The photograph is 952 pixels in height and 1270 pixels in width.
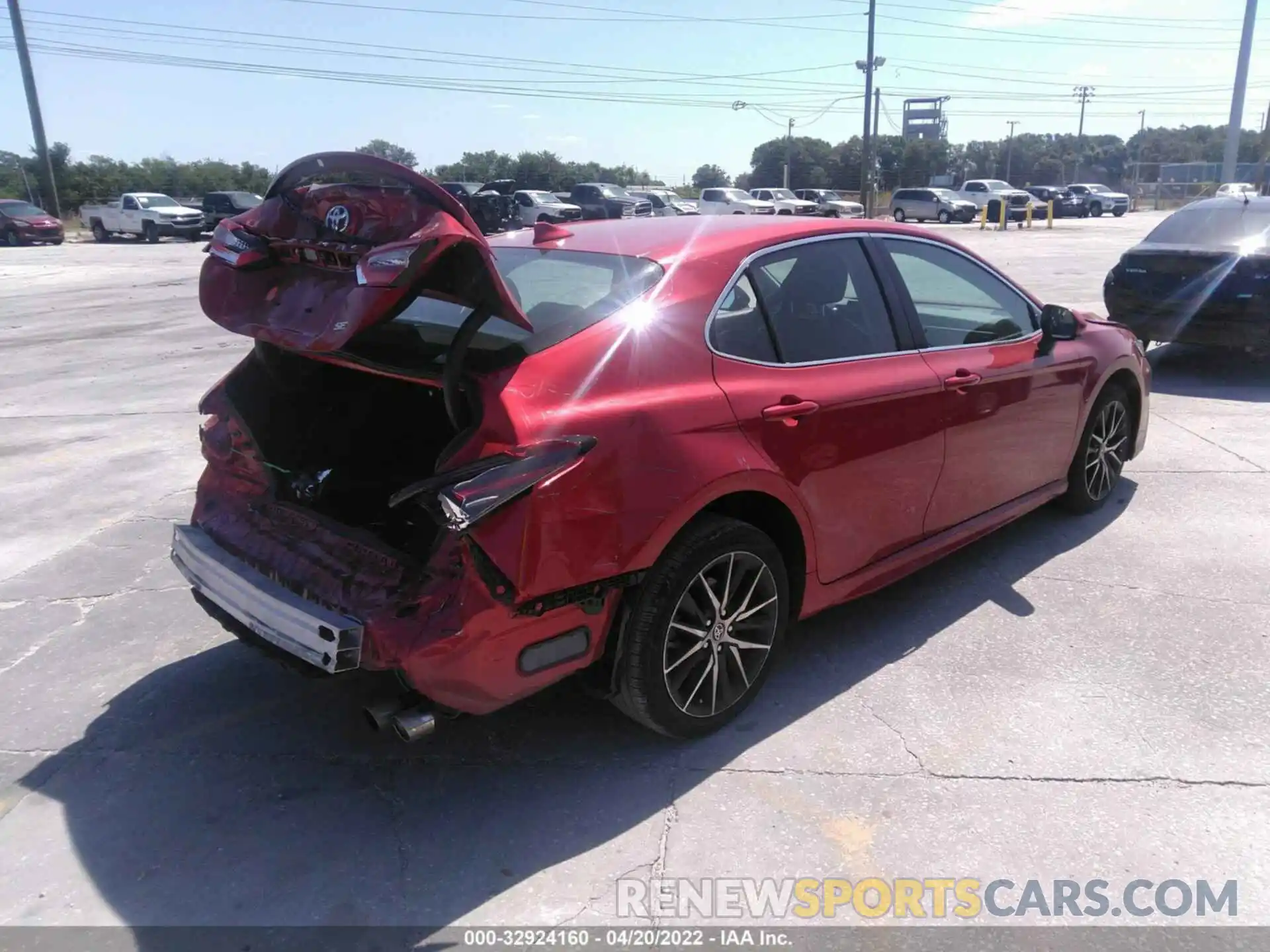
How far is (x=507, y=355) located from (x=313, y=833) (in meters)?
1.57

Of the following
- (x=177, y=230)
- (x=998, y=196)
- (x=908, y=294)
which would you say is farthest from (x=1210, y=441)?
(x=998, y=196)

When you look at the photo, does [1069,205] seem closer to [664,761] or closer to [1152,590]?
[1152,590]

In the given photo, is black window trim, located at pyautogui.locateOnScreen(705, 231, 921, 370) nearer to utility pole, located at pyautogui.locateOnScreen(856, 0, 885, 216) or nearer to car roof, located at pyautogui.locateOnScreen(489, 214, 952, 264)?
car roof, located at pyautogui.locateOnScreen(489, 214, 952, 264)

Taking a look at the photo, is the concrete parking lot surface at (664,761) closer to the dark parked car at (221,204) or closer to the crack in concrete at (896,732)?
the crack in concrete at (896,732)

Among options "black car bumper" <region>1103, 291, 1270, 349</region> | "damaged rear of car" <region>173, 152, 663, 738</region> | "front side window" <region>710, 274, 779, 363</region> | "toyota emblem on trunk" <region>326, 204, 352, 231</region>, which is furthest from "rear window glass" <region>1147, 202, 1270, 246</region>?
"toyota emblem on trunk" <region>326, 204, 352, 231</region>

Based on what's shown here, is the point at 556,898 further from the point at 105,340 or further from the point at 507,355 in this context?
the point at 105,340

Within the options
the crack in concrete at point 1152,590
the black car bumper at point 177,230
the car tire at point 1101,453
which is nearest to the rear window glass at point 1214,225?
the car tire at point 1101,453

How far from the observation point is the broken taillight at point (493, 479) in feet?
8.24

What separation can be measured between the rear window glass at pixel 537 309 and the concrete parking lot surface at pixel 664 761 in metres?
1.10

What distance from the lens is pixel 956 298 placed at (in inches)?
179

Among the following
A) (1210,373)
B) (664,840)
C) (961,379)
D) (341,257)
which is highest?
(341,257)

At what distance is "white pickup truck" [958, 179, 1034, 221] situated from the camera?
43778mm

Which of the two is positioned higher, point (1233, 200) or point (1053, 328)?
point (1233, 200)

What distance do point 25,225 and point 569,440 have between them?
129 feet
